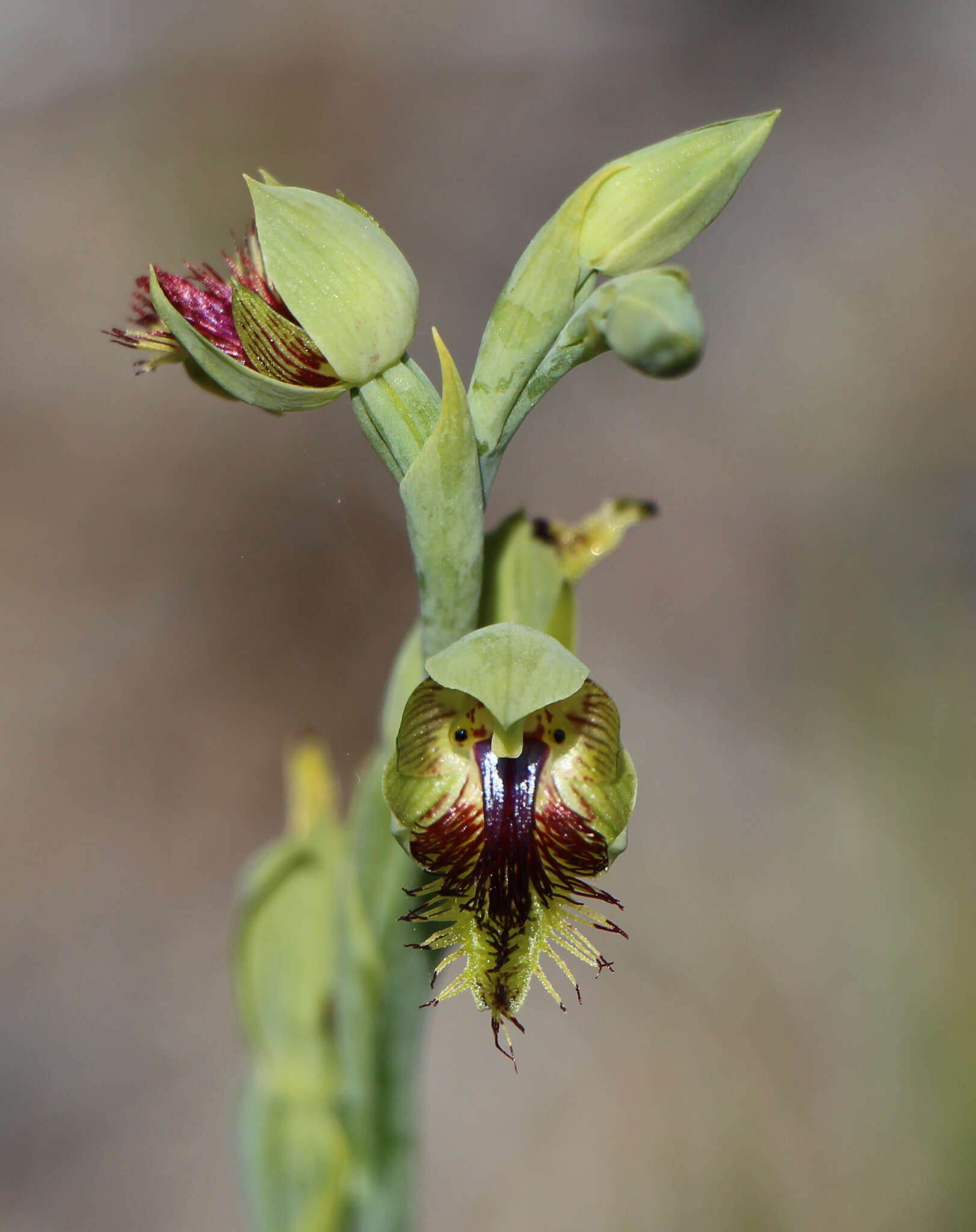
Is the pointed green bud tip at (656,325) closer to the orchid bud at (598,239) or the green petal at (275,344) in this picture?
the orchid bud at (598,239)

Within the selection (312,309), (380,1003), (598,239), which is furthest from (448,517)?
(380,1003)

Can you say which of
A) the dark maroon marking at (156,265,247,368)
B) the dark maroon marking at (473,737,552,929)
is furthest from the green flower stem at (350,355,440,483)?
the dark maroon marking at (473,737,552,929)

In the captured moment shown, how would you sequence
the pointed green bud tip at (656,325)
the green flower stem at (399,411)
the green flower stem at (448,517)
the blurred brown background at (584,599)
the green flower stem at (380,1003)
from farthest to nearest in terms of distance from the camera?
the blurred brown background at (584,599) → the green flower stem at (380,1003) → the green flower stem at (399,411) → the green flower stem at (448,517) → the pointed green bud tip at (656,325)

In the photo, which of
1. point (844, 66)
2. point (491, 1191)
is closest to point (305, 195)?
point (491, 1191)

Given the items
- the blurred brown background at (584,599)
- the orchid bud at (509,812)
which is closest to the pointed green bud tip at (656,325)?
the orchid bud at (509,812)

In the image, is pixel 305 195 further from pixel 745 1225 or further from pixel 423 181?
pixel 423 181

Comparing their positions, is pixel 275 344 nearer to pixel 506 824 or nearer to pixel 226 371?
pixel 226 371
